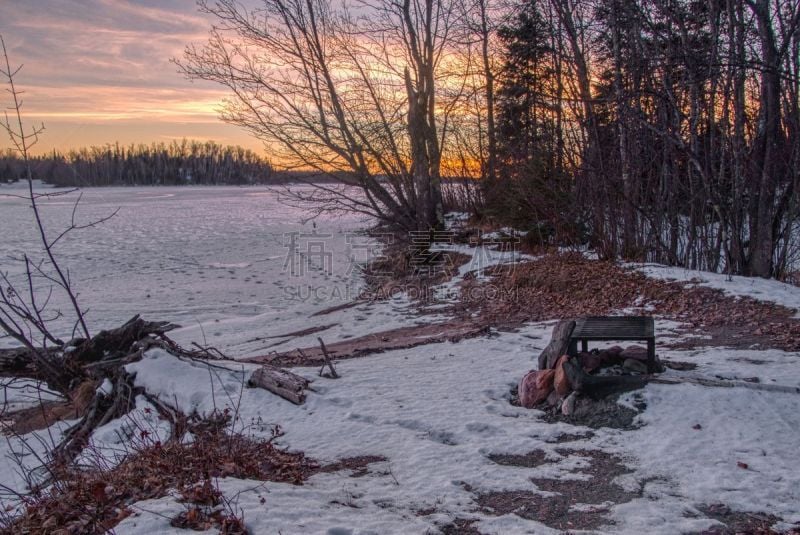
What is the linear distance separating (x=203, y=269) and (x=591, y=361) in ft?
52.6

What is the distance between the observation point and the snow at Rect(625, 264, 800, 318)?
27.6 feet

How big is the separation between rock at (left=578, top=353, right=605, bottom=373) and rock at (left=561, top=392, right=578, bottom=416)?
0.39m

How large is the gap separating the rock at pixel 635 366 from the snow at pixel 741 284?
3446mm

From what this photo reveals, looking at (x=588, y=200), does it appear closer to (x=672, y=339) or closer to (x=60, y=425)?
(x=672, y=339)

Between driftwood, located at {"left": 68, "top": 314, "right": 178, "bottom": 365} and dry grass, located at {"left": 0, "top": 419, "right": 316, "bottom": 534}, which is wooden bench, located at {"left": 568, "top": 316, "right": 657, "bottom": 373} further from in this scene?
driftwood, located at {"left": 68, "top": 314, "right": 178, "bottom": 365}

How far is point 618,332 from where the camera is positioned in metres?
5.80

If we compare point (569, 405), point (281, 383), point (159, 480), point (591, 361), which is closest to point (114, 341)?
point (281, 383)

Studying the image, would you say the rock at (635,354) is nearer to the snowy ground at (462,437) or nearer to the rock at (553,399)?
the snowy ground at (462,437)

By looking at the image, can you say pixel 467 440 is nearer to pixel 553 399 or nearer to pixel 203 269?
pixel 553 399

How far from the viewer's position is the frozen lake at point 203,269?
13.2 m

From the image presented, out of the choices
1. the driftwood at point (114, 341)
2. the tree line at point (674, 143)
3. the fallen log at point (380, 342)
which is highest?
the tree line at point (674, 143)

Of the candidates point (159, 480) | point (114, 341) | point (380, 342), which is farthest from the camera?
point (380, 342)

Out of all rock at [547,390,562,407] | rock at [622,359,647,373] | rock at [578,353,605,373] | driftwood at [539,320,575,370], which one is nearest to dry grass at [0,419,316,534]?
rock at [547,390,562,407]

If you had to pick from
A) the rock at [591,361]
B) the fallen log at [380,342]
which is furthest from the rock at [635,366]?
the fallen log at [380,342]
